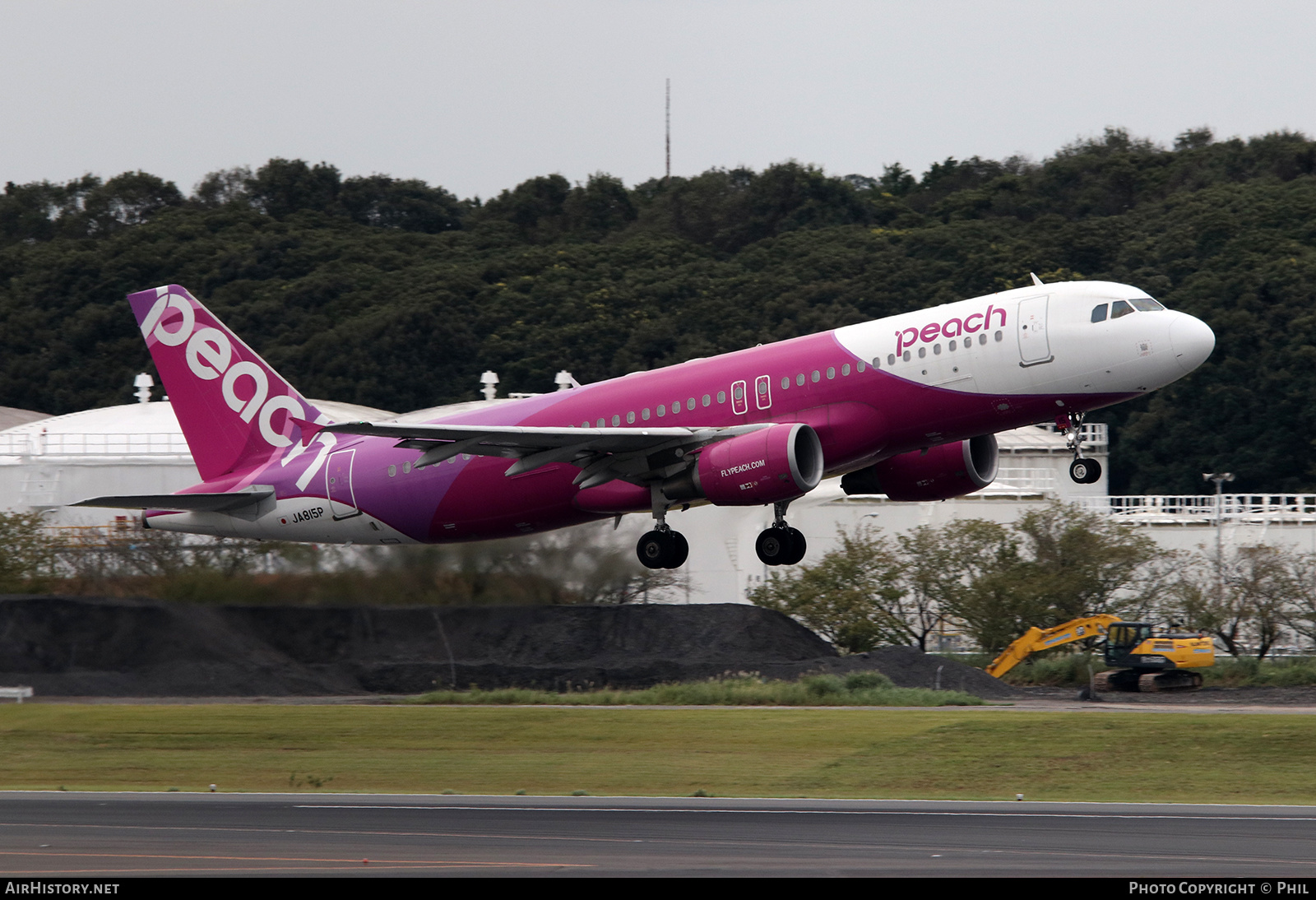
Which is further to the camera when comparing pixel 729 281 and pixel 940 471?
pixel 729 281

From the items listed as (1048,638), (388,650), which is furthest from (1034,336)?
(1048,638)

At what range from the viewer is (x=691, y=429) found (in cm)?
3434

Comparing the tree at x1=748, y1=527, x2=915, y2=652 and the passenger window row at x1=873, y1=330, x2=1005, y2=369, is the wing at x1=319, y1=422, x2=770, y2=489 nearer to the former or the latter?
the passenger window row at x1=873, y1=330, x2=1005, y2=369

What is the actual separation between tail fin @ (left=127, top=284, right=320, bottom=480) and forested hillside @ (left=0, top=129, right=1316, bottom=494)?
198 feet

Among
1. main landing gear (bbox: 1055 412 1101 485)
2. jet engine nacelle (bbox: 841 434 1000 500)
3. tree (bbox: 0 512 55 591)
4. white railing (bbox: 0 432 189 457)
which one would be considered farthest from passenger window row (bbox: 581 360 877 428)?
white railing (bbox: 0 432 189 457)

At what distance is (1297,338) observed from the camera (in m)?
91.6

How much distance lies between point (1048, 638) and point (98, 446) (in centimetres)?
3895

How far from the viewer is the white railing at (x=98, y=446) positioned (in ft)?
219

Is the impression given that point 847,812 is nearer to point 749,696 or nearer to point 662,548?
point 662,548

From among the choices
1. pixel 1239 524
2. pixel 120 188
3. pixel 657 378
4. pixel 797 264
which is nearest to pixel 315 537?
pixel 657 378

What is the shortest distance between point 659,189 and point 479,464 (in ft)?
369

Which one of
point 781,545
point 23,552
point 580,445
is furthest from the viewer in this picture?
point 23,552

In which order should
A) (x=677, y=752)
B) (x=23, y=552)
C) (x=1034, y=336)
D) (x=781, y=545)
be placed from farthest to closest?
(x=23, y=552) < (x=677, y=752) < (x=781, y=545) < (x=1034, y=336)
